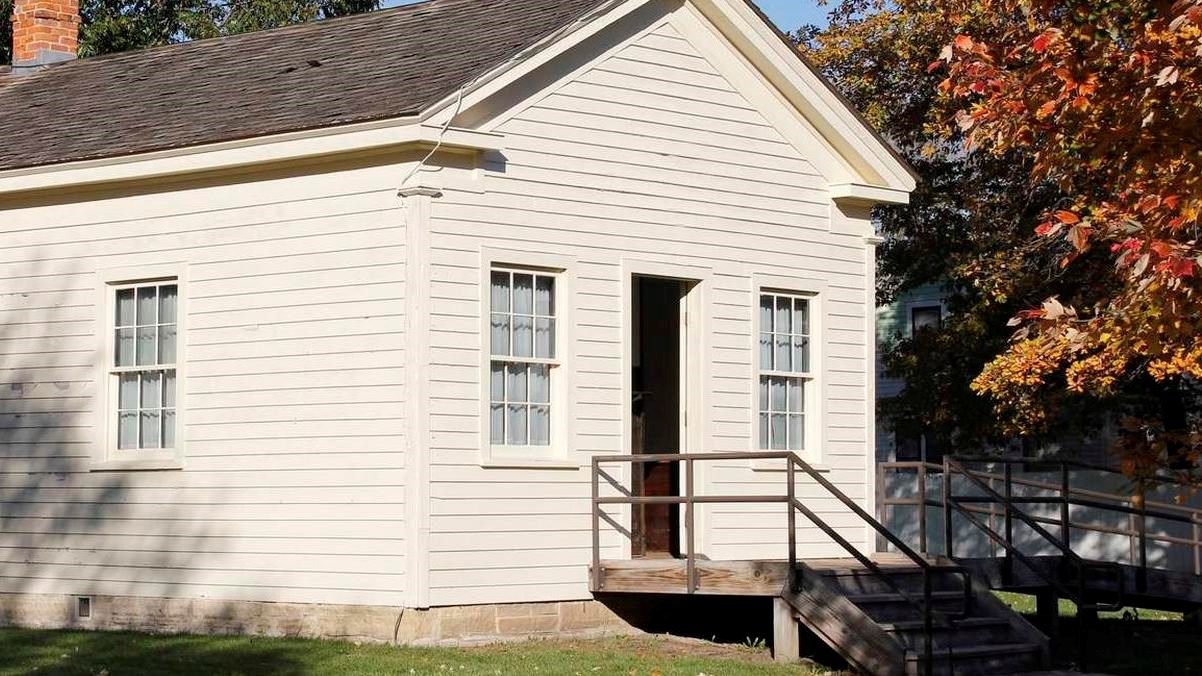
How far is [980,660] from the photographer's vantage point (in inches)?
577

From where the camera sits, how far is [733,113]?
58.0 feet

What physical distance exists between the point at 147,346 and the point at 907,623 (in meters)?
7.07

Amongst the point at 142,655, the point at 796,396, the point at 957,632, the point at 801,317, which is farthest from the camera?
the point at 801,317

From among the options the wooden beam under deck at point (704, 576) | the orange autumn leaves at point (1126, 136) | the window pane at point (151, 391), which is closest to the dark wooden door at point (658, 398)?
the wooden beam under deck at point (704, 576)

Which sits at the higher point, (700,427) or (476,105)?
(476,105)

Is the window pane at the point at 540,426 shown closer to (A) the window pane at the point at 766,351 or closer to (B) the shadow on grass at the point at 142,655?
(A) the window pane at the point at 766,351

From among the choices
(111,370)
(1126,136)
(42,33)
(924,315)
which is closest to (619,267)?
(111,370)

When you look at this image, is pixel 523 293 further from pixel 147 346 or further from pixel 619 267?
pixel 147 346

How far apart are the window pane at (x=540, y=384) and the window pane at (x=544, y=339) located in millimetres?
115

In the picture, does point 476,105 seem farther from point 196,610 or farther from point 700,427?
point 196,610

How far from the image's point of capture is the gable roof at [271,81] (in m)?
15.7

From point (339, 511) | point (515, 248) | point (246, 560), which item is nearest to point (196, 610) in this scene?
point (246, 560)

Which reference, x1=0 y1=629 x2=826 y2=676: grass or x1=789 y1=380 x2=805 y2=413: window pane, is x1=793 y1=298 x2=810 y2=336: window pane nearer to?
x1=789 y1=380 x2=805 y2=413: window pane

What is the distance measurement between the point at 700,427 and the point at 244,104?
4.99m
